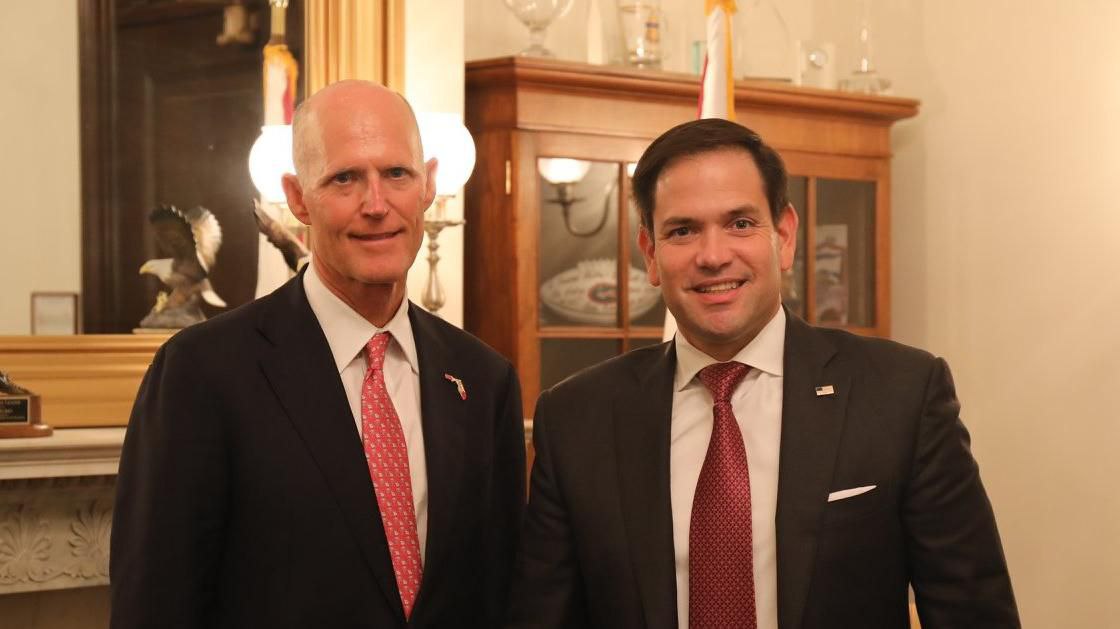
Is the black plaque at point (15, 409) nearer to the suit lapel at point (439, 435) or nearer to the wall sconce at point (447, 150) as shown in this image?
the wall sconce at point (447, 150)

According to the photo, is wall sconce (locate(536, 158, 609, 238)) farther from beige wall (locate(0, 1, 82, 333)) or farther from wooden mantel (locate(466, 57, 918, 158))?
beige wall (locate(0, 1, 82, 333))

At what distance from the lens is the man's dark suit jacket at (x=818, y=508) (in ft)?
5.84

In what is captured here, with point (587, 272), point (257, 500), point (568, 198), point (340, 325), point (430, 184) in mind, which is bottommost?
point (257, 500)

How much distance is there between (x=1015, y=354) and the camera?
4.55m

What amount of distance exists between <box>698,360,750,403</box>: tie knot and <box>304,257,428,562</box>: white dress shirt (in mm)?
463

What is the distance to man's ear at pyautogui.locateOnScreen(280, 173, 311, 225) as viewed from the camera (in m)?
2.02

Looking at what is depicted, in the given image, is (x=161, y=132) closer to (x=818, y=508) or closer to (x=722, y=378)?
(x=722, y=378)

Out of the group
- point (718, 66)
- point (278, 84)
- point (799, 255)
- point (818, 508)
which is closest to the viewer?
point (818, 508)

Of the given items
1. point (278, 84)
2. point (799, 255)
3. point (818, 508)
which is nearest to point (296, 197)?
point (818, 508)

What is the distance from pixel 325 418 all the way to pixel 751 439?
0.64 metres

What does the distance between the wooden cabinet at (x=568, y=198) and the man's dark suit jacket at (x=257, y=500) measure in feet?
6.96

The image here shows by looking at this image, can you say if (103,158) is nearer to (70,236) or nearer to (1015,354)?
(70,236)

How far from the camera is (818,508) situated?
1800 millimetres

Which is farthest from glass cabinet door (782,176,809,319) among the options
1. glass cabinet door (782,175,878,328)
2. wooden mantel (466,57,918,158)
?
wooden mantel (466,57,918,158)
